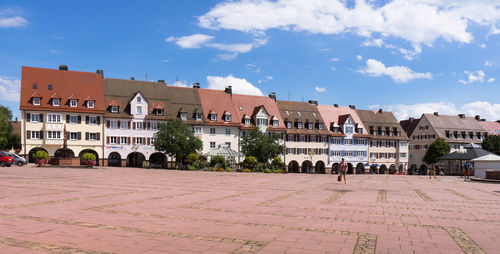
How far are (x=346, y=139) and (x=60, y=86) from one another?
4808cm

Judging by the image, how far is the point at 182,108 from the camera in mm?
64875

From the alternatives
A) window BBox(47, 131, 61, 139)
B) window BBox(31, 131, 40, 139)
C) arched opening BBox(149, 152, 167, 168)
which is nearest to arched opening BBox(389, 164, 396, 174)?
arched opening BBox(149, 152, 167, 168)

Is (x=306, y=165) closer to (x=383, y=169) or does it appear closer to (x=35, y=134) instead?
(x=383, y=169)

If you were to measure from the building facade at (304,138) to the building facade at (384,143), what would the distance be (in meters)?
11.4

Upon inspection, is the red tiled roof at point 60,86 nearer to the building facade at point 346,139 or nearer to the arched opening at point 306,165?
the arched opening at point 306,165

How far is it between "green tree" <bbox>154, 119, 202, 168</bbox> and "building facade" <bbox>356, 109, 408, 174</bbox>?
131 feet

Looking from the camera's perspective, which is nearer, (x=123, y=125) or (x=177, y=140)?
(x=177, y=140)

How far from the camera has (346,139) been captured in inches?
3105

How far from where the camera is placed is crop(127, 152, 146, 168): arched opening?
63.1 m

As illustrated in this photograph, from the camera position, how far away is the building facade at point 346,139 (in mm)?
77438

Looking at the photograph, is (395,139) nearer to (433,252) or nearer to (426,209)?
(426,209)

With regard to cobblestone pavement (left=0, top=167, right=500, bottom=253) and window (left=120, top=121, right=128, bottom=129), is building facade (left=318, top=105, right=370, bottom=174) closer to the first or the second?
window (left=120, top=121, right=128, bottom=129)

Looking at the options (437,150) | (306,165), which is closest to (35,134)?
(306,165)

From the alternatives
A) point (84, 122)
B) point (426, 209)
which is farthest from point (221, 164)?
point (426, 209)
